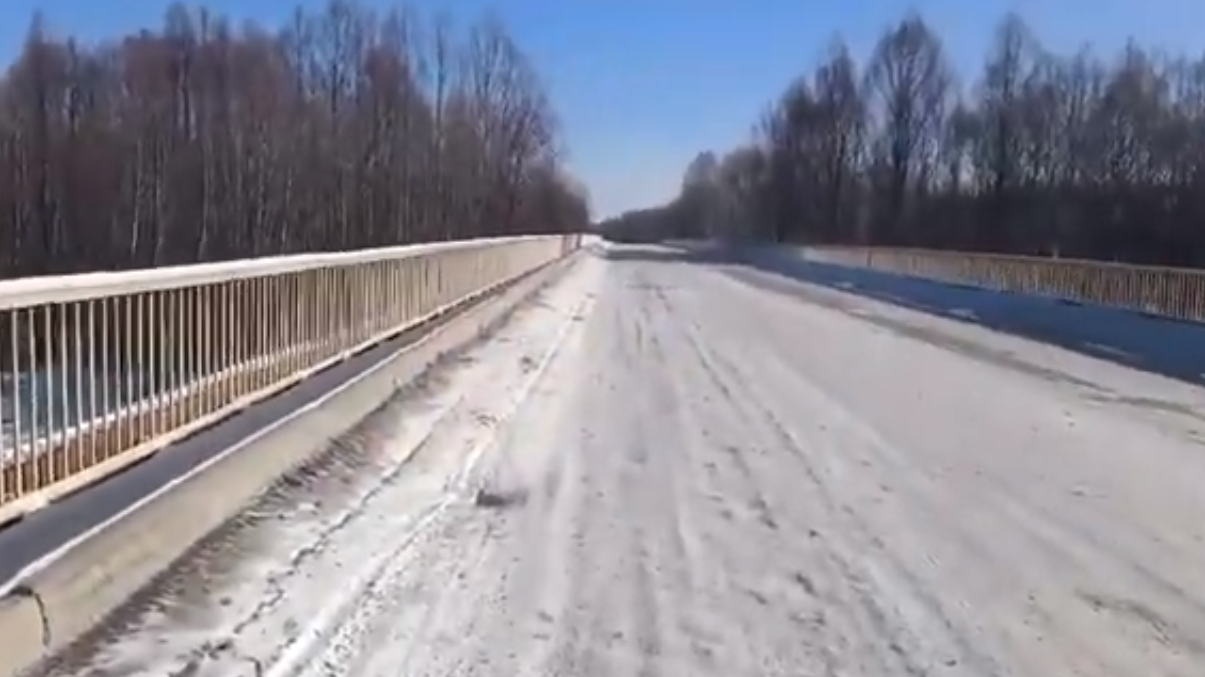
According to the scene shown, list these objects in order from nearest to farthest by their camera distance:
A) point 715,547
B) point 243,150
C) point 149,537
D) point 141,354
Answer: point 149,537, point 715,547, point 141,354, point 243,150

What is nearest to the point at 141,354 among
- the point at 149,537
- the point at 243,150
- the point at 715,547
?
the point at 149,537

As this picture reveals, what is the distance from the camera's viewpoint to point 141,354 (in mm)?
7031

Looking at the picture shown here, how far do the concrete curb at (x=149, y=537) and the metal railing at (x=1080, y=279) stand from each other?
745 inches

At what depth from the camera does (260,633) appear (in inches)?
200

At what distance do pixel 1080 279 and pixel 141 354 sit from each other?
27713 mm

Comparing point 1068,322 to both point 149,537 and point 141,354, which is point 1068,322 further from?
point 149,537

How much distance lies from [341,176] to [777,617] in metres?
73.5

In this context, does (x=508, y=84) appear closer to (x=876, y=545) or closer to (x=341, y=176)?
(x=341, y=176)

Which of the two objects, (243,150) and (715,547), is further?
(243,150)

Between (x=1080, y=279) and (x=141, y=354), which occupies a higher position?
(x=141, y=354)

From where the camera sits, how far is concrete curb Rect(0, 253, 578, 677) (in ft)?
15.3

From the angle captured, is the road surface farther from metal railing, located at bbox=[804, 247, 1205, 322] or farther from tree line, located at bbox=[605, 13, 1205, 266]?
tree line, located at bbox=[605, 13, 1205, 266]

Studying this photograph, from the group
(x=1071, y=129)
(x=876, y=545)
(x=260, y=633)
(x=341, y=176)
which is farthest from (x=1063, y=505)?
(x=1071, y=129)

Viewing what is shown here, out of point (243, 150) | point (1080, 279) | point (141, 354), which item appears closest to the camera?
point (141, 354)
